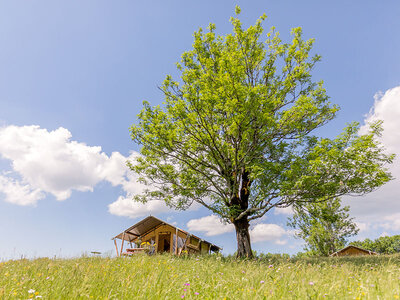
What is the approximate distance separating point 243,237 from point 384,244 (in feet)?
284

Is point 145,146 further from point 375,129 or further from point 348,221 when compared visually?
point 348,221

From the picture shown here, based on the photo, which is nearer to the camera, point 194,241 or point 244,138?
point 244,138

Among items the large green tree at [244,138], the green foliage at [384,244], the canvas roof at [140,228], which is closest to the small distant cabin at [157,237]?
the canvas roof at [140,228]

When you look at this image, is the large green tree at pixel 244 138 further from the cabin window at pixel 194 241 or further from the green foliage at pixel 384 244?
the green foliage at pixel 384 244

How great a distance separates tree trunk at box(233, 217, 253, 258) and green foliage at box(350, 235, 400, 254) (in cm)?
7849

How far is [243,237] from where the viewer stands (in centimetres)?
1492

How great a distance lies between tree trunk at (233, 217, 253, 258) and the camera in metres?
14.7

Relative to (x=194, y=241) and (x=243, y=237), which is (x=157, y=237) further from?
(x=243, y=237)

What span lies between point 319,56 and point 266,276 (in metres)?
15.0

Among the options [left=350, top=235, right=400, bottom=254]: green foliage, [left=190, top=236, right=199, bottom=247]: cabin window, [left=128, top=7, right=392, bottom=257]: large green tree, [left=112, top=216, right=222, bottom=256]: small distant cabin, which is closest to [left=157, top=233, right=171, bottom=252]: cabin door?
[left=112, top=216, right=222, bottom=256]: small distant cabin

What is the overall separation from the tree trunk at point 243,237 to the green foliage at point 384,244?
78488 mm

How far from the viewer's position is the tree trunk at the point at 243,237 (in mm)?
14672

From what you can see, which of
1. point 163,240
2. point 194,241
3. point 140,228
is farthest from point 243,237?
point 163,240

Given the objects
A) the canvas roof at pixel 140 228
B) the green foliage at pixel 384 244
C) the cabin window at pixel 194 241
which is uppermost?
the canvas roof at pixel 140 228
